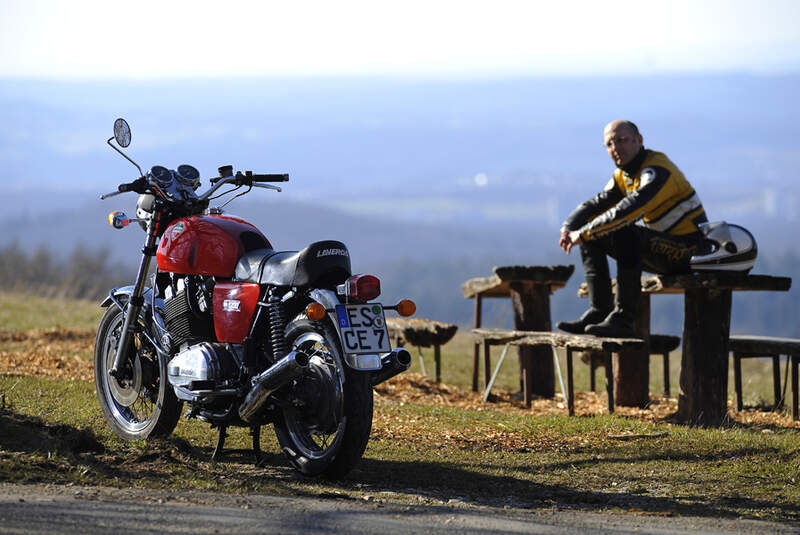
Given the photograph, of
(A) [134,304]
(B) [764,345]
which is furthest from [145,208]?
(B) [764,345]

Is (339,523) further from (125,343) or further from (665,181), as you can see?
(665,181)

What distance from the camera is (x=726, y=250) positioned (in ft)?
30.3

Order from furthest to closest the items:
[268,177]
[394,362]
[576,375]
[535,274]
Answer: [576,375], [535,274], [268,177], [394,362]

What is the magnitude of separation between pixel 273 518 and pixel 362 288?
1.45m

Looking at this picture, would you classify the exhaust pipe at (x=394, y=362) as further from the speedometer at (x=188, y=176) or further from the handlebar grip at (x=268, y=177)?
the speedometer at (x=188, y=176)

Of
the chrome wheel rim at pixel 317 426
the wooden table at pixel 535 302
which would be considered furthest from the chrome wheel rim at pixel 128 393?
the wooden table at pixel 535 302

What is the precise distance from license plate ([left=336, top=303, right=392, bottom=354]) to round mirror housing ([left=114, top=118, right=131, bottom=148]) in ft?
6.75

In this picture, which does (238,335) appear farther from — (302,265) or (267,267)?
(302,265)

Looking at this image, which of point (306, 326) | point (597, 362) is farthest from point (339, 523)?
point (597, 362)

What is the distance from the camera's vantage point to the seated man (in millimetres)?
9312

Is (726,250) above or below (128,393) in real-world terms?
above

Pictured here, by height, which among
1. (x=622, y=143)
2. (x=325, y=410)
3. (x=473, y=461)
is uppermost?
(x=622, y=143)

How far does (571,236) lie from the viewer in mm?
9492

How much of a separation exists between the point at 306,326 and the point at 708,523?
2.31m
